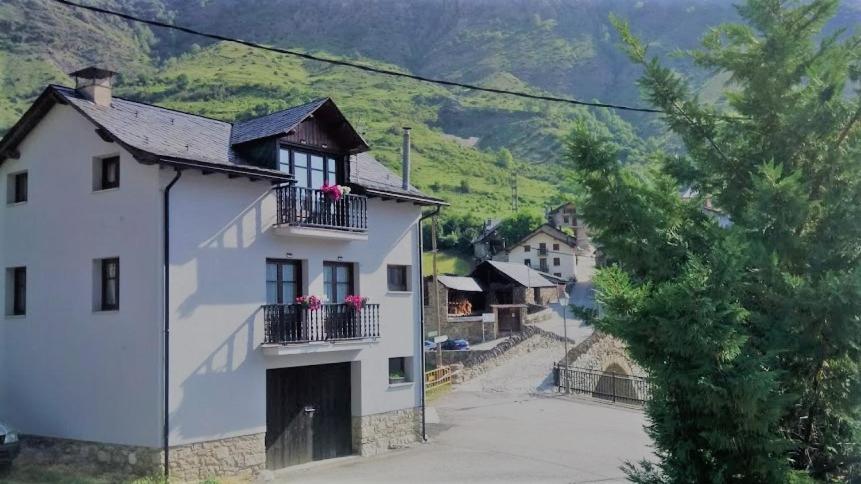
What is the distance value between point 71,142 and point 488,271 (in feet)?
146

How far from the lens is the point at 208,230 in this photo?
629 inches

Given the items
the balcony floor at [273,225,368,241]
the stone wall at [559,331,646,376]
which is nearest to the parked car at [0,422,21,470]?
the balcony floor at [273,225,368,241]

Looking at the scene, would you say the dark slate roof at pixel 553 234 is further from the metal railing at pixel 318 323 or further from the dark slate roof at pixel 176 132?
the metal railing at pixel 318 323

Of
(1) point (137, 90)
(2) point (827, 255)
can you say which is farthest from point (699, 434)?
(1) point (137, 90)

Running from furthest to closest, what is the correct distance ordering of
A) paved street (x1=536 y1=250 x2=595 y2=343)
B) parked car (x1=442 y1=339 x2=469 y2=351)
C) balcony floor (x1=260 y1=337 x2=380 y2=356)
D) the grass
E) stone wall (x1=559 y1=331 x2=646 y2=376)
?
the grass < paved street (x1=536 y1=250 x2=595 y2=343) < parked car (x1=442 y1=339 x2=469 y2=351) < stone wall (x1=559 y1=331 x2=646 y2=376) < balcony floor (x1=260 y1=337 x2=380 y2=356)

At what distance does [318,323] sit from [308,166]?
156 inches

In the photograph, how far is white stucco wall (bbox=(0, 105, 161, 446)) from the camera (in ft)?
50.1

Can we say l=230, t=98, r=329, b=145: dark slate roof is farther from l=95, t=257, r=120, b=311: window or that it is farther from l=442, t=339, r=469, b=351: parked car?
l=442, t=339, r=469, b=351: parked car

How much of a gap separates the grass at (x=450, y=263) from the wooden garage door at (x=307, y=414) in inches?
2297

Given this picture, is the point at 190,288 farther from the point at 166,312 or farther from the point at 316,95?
the point at 316,95

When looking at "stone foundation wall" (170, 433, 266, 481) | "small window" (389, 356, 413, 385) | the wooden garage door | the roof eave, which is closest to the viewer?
"stone foundation wall" (170, 433, 266, 481)

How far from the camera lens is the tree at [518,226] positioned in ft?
290

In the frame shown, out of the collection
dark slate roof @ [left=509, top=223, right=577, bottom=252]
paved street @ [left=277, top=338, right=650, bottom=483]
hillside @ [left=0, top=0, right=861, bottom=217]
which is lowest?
paved street @ [left=277, top=338, right=650, bottom=483]

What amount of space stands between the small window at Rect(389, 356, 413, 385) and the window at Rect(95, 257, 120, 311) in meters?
7.66
